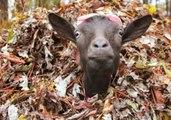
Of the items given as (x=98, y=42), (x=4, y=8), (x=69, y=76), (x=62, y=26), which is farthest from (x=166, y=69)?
(x=4, y=8)

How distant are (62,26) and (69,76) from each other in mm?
951

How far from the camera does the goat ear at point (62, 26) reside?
6.77m

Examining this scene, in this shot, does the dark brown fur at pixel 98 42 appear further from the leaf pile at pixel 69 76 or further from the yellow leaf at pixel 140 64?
the yellow leaf at pixel 140 64

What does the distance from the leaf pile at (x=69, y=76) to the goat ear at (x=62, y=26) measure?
78cm

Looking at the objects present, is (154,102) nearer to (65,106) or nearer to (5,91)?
(65,106)

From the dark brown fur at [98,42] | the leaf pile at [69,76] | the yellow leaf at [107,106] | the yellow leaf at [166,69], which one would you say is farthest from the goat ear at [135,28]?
the yellow leaf at [166,69]

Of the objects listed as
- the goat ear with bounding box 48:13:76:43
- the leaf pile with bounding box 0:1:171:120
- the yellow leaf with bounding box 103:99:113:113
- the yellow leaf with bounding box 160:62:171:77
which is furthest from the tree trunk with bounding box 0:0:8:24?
the yellow leaf with bounding box 103:99:113:113

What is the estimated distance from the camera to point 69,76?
7352 millimetres

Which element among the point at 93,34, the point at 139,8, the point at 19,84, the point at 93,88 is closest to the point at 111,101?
the point at 93,88

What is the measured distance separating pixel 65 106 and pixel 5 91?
1.18 m

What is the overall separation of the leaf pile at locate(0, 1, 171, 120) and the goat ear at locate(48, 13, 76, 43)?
78 cm

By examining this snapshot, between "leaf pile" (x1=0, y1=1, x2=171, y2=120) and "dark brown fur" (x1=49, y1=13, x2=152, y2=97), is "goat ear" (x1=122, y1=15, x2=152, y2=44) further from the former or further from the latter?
"leaf pile" (x1=0, y1=1, x2=171, y2=120)

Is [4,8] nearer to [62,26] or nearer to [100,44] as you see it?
[62,26]

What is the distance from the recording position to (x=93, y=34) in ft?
20.0
